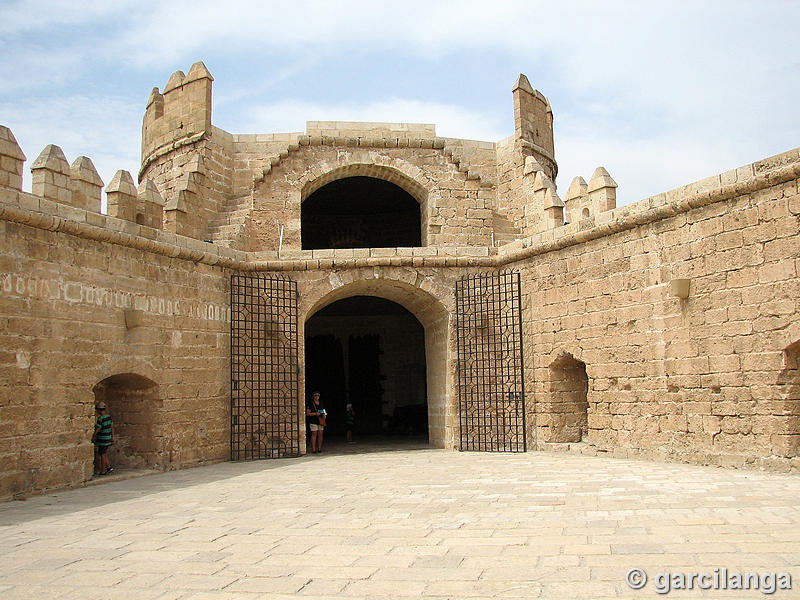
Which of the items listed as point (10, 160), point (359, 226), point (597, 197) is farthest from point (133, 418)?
point (359, 226)

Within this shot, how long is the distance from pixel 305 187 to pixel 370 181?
3.06m

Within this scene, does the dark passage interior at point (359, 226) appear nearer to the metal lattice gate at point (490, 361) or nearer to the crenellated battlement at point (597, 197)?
the metal lattice gate at point (490, 361)

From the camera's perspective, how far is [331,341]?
18.3 m

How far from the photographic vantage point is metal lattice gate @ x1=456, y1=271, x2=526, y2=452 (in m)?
11.7

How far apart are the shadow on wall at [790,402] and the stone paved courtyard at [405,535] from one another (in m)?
0.38

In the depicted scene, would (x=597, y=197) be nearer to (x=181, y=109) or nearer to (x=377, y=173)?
(x=377, y=173)

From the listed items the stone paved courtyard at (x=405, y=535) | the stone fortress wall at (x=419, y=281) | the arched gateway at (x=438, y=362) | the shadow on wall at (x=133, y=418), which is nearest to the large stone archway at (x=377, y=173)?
the stone fortress wall at (x=419, y=281)

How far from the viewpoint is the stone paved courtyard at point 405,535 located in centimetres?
395

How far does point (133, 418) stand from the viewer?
9.94 metres

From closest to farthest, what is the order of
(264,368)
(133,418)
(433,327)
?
(133,418)
(264,368)
(433,327)

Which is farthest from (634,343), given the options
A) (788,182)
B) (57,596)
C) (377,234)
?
(377,234)

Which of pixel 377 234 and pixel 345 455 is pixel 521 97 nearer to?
pixel 377 234

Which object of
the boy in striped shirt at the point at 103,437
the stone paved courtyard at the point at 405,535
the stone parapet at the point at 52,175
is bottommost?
the stone paved courtyard at the point at 405,535

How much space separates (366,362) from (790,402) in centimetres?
1175
